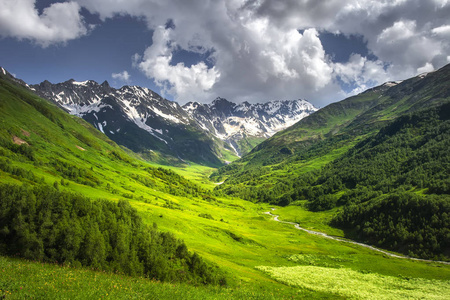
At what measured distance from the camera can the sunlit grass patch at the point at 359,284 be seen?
54.6 meters

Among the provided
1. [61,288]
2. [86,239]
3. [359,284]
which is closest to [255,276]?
[359,284]

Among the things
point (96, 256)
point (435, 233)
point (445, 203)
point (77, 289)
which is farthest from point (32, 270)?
point (445, 203)

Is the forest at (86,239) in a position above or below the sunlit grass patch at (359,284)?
above

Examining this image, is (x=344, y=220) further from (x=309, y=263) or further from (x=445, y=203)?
(x=309, y=263)

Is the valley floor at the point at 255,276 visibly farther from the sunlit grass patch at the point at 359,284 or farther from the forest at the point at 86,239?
the forest at the point at 86,239

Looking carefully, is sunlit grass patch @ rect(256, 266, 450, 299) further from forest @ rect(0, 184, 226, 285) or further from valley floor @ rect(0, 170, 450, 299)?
forest @ rect(0, 184, 226, 285)

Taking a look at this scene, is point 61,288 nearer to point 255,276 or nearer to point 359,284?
point 255,276

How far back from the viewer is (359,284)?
62.8 meters

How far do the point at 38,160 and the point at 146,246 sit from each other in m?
136

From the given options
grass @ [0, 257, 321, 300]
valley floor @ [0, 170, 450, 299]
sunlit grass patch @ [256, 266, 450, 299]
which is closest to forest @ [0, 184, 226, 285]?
valley floor @ [0, 170, 450, 299]

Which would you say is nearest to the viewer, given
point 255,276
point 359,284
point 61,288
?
point 61,288

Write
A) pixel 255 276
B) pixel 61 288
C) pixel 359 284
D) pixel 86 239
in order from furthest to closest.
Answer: pixel 359 284, pixel 255 276, pixel 86 239, pixel 61 288

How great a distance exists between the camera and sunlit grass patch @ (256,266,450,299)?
179ft

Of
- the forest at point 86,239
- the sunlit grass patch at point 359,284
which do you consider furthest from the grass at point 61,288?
the sunlit grass patch at point 359,284
